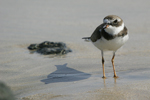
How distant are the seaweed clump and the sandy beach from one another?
0.63 ft

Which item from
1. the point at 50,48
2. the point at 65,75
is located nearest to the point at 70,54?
the point at 50,48

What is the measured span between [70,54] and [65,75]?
1381 millimetres

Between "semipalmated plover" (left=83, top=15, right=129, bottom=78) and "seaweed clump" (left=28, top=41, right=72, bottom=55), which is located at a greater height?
"semipalmated plover" (left=83, top=15, right=129, bottom=78)

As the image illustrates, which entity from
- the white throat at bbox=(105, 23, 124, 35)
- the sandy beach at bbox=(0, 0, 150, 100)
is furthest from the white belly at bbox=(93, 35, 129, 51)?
the sandy beach at bbox=(0, 0, 150, 100)

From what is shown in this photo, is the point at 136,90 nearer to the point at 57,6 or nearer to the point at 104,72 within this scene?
the point at 104,72

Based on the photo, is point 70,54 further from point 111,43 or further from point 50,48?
point 111,43

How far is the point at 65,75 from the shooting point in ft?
15.8

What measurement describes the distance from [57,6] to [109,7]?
215 centimetres

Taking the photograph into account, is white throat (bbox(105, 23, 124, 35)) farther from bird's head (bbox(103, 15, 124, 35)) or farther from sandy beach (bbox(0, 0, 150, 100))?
sandy beach (bbox(0, 0, 150, 100))

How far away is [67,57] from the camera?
587 centimetres

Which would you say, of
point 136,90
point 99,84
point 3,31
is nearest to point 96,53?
point 99,84

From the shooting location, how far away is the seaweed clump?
6.19 metres

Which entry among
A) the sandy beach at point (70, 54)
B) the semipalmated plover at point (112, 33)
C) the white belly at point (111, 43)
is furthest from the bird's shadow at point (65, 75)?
the semipalmated plover at point (112, 33)

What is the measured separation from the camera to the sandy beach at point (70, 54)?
3851mm
